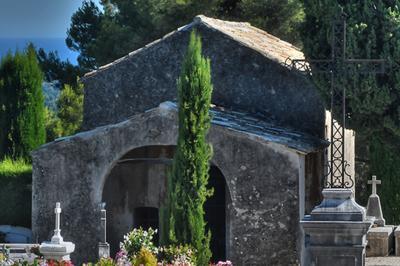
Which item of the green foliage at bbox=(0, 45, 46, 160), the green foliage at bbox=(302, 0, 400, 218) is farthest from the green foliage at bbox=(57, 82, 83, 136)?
the green foliage at bbox=(302, 0, 400, 218)

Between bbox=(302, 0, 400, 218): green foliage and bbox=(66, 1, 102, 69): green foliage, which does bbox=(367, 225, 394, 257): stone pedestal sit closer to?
bbox=(302, 0, 400, 218): green foliage

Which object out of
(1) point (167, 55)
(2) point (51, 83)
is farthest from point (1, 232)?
(2) point (51, 83)

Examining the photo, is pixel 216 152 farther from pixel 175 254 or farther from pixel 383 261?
pixel 383 261

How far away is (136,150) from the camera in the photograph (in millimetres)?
29969

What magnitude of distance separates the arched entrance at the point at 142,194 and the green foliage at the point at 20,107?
246 inches

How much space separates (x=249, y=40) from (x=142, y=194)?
3.98 metres

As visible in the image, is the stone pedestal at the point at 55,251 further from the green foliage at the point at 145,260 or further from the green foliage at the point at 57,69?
the green foliage at the point at 57,69

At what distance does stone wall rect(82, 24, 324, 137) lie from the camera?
29453mm

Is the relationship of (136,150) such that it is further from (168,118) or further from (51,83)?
(51,83)

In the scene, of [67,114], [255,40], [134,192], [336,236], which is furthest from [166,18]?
[336,236]

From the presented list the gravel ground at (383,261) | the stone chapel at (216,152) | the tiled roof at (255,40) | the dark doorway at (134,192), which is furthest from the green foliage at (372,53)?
the dark doorway at (134,192)

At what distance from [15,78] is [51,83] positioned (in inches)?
536

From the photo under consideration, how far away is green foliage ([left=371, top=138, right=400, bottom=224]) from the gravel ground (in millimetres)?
10838

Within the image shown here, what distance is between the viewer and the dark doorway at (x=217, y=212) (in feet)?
96.7
